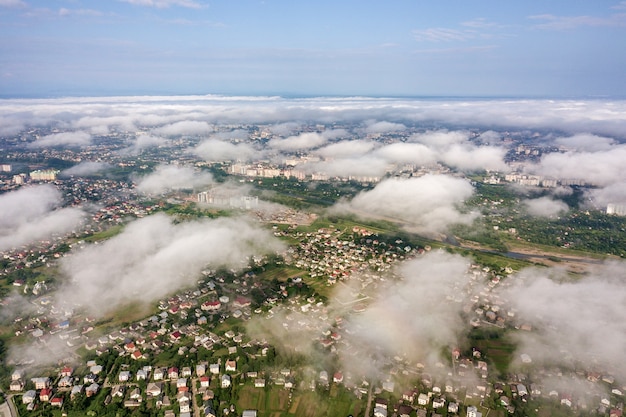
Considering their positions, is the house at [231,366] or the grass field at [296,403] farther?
the house at [231,366]

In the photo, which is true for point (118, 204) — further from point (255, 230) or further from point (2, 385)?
point (2, 385)

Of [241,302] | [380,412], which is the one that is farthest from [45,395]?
[380,412]

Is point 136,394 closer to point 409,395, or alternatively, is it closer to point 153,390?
point 153,390

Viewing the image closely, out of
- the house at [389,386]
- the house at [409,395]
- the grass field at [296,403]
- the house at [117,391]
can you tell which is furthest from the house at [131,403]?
the house at [409,395]

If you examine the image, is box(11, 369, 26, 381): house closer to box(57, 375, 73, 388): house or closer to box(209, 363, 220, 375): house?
box(57, 375, 73, 388): house

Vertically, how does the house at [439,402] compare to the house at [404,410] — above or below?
above

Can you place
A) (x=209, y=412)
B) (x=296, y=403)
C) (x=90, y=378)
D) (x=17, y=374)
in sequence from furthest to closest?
1. (x=90, y=378)
2. (x=17, y=374)
3. (x=296, y=403)
4. (x=209, y=412)

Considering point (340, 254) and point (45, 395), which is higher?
point (340, 254)

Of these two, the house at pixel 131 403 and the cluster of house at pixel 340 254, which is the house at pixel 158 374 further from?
the cluster of house at pixel 340 254

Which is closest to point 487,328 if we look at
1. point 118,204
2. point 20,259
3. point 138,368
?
point 138,368
